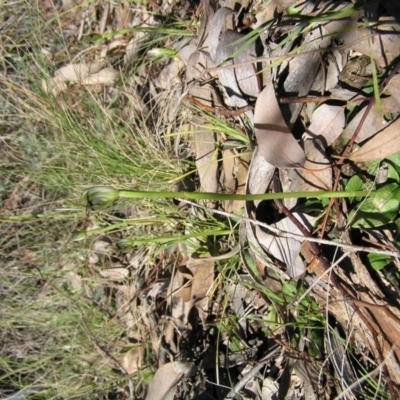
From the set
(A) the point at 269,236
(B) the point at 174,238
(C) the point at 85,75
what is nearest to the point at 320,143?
(A) the point at 269,236

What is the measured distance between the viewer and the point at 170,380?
1990mm

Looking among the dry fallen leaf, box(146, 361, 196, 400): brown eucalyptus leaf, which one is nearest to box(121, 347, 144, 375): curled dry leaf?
box(146, 361, 196, 400): brown eucalyptus leaf

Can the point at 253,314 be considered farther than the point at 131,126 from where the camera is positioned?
No

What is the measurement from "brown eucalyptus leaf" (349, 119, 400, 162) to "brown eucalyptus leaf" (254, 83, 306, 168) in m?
0.17

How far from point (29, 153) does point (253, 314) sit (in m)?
1.09

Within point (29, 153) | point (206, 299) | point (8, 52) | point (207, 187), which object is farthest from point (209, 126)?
point (8, 52)

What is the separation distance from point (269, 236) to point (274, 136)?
29cm

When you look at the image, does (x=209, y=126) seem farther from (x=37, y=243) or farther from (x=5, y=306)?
(x=5, y=306)

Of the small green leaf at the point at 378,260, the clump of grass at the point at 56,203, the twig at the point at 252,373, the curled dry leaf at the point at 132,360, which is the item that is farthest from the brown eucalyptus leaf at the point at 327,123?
the curled dry leaf at the point at 132,360

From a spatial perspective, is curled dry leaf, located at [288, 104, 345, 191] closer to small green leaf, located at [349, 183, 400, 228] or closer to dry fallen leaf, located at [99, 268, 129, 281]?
small green leaf, located at [349, 183, 400, 228]

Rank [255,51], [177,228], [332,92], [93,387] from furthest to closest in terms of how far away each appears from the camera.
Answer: [93,387]
[177,228]
[255,51]
[332,92]

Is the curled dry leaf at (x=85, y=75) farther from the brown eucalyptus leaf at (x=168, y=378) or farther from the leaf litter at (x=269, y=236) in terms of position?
the brown eucalyptus leaf at (x=168, y=378)

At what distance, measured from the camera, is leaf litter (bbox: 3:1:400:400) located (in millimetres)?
1518

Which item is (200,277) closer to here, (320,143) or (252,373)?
(252,373)
